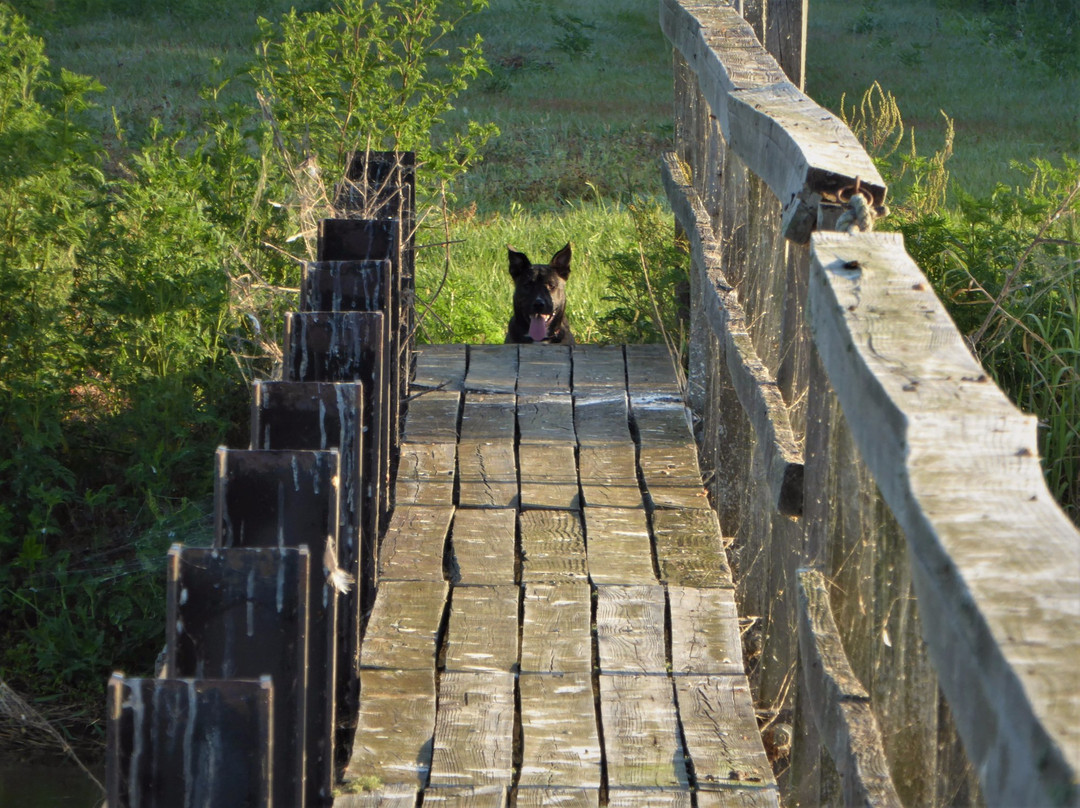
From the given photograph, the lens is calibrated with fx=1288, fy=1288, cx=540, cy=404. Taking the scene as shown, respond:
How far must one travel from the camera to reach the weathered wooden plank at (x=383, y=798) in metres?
2.87

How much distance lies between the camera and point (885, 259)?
209 cm

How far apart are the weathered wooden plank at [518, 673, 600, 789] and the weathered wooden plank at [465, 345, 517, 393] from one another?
2.48 meters

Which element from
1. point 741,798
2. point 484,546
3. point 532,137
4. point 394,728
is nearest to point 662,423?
point 484,546

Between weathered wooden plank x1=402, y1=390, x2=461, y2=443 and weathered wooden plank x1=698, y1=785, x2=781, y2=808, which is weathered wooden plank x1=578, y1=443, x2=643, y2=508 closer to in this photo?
weathered wooden plank x1=402, y1=390, x2=461, y2=443

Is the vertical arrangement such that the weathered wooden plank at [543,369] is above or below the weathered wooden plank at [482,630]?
above

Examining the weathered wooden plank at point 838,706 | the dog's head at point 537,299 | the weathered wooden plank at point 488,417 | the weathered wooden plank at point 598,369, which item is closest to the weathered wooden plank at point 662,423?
the weathered wooden plank at point 598,369

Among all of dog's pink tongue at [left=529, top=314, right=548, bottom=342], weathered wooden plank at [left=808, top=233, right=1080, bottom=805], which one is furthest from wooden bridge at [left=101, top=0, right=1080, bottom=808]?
dog's pink tongue at [left=529, top=314, right=548, bottom=342]

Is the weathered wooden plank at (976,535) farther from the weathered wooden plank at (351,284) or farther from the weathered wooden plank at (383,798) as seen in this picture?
the weathered wooden plank at (351,284)

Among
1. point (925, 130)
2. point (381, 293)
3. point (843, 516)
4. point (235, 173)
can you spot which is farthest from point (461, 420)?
point (925, 130)

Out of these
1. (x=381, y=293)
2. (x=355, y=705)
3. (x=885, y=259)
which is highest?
(x=885, y=259)

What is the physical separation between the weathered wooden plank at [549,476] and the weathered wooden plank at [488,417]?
172 millimetres

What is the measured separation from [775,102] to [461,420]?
7.77ft

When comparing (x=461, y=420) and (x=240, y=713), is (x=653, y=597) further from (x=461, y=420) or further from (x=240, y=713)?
(x=240, y=713)

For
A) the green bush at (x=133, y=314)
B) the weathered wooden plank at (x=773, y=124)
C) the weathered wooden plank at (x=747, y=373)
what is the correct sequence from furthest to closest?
the green bush at (x=133, y=314), the weathered wooden plank at (x=747, y=373), the weathered wooden plank at (x=773, y=124)
